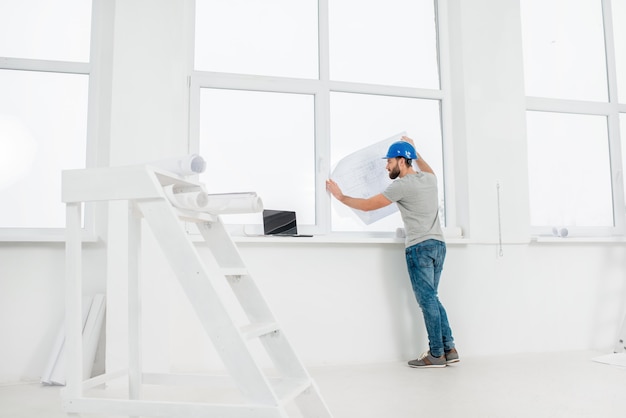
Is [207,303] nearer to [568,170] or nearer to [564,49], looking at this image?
[568,170]

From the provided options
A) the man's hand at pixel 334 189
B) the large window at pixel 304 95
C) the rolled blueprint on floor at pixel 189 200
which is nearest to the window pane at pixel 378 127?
the large window at pixel 304 95

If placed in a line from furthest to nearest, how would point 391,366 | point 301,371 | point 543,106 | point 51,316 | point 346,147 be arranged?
point 543,106
point 346,147
point 391,366
point 51,316
point 301,371

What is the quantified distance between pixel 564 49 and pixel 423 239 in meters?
2.05

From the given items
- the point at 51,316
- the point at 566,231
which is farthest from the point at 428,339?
the point at 51,316

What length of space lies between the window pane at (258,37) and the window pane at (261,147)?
18 centimetres

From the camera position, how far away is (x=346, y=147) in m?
3.39

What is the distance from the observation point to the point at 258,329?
5.02 feet

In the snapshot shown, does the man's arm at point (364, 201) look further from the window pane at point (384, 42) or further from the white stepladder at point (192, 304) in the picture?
the white stepladder at point (192, 304)

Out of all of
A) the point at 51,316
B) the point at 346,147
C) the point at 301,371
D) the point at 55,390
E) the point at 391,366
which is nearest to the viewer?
the point at 301,371

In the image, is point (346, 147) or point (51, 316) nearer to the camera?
point (51, 316)

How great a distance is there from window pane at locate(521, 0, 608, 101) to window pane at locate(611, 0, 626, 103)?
135 mm

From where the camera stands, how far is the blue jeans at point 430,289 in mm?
3012

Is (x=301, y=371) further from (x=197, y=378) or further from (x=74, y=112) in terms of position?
(x=74, y=112)

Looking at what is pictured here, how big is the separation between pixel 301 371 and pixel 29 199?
7.21 feet
